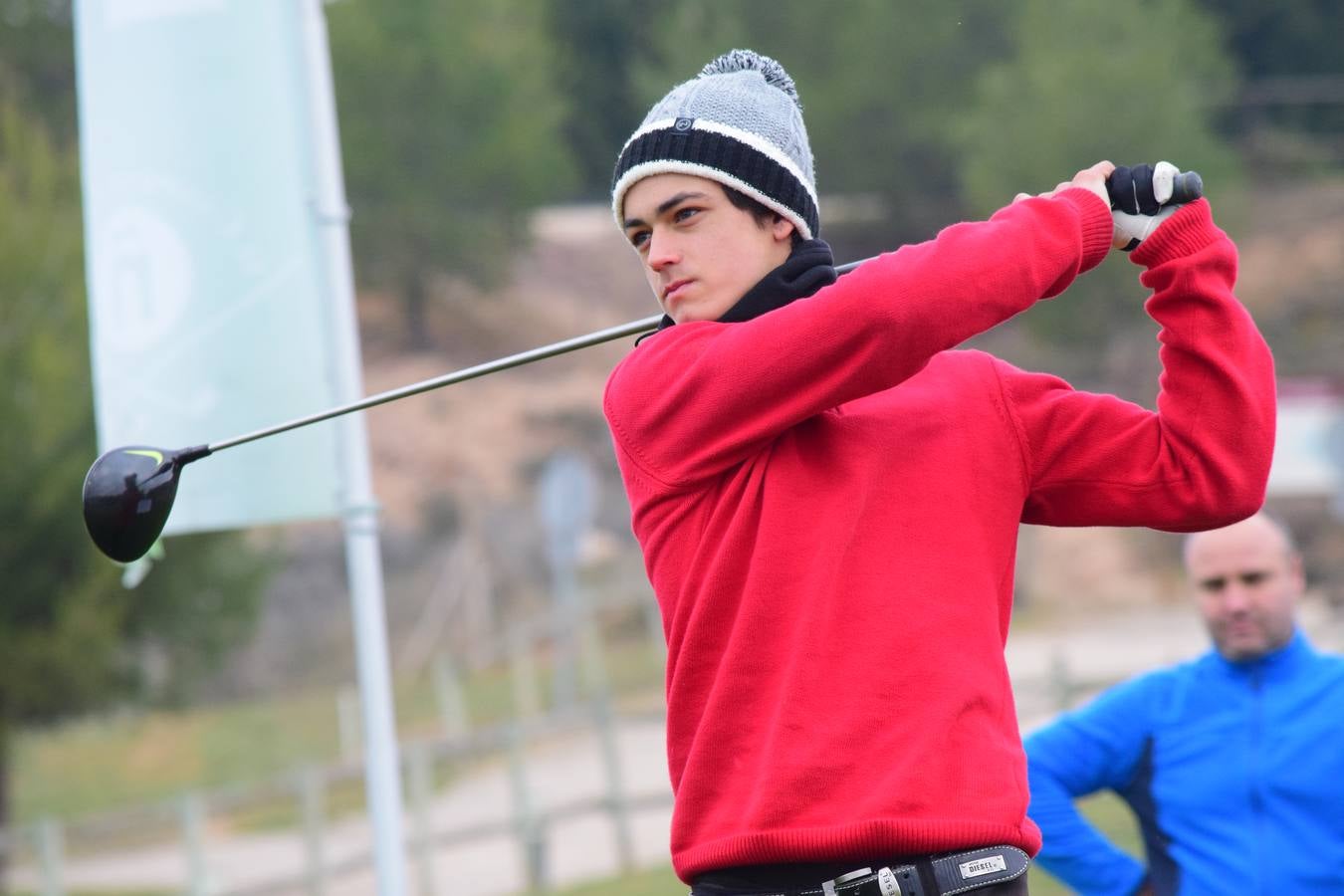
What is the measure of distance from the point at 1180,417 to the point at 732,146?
625 mm

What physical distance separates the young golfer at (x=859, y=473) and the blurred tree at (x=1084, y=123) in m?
22.2

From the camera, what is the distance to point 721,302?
2.26 m

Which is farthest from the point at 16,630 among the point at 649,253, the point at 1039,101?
the point at 1039,101

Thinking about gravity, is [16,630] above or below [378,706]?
above

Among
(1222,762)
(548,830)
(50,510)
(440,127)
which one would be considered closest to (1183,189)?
(1222,762)

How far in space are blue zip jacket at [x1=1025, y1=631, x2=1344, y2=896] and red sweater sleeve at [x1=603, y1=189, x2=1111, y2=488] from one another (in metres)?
1.80

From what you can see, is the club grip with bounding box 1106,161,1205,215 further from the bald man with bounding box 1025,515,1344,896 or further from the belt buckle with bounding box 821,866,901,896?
the bald man with bounding box 1025,515,1344,896

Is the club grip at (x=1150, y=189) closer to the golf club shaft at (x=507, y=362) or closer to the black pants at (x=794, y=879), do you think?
the golf club shaft at (x=507, y=362)

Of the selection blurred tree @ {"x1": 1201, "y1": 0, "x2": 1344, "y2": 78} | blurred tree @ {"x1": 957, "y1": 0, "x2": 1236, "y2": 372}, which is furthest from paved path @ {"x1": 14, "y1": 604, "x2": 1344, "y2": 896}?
blurred tree @ {"x1": 1201, "y1": 0, "x2": 1344, "y2": 78}

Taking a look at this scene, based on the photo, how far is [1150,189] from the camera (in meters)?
2.22

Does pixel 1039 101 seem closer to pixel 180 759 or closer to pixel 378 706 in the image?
pixel 180 759

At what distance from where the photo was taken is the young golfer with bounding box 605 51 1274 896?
79.8 inches

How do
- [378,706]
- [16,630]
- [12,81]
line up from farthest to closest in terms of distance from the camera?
[12,81] → [16,630] → [378,706]

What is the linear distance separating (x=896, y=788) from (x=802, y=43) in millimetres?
27643
